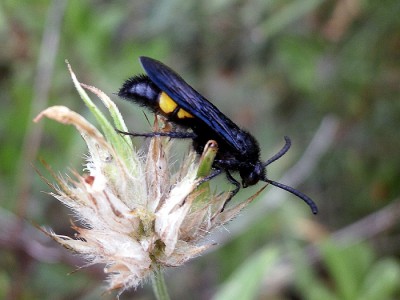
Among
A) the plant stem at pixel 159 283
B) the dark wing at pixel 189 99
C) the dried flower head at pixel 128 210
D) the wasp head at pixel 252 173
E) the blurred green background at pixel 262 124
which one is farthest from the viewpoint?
the blurred green background at pixel 262 124

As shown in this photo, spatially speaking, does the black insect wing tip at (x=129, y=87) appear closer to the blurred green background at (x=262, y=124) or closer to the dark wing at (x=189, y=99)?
the dark wing at (x=189, y=99)

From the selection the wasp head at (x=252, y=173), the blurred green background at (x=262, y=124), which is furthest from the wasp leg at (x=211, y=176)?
the blurred green background at (x=262, y=124)

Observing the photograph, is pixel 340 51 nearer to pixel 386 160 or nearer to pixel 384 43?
pixel 384 43

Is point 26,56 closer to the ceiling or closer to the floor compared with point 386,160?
closer to the ceiling

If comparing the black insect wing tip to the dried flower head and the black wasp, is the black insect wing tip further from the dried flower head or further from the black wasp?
the dried flower head

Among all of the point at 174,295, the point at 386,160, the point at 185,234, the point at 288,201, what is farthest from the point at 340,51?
the point at 185,234

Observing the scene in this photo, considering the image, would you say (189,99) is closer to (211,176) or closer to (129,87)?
(129,87)
